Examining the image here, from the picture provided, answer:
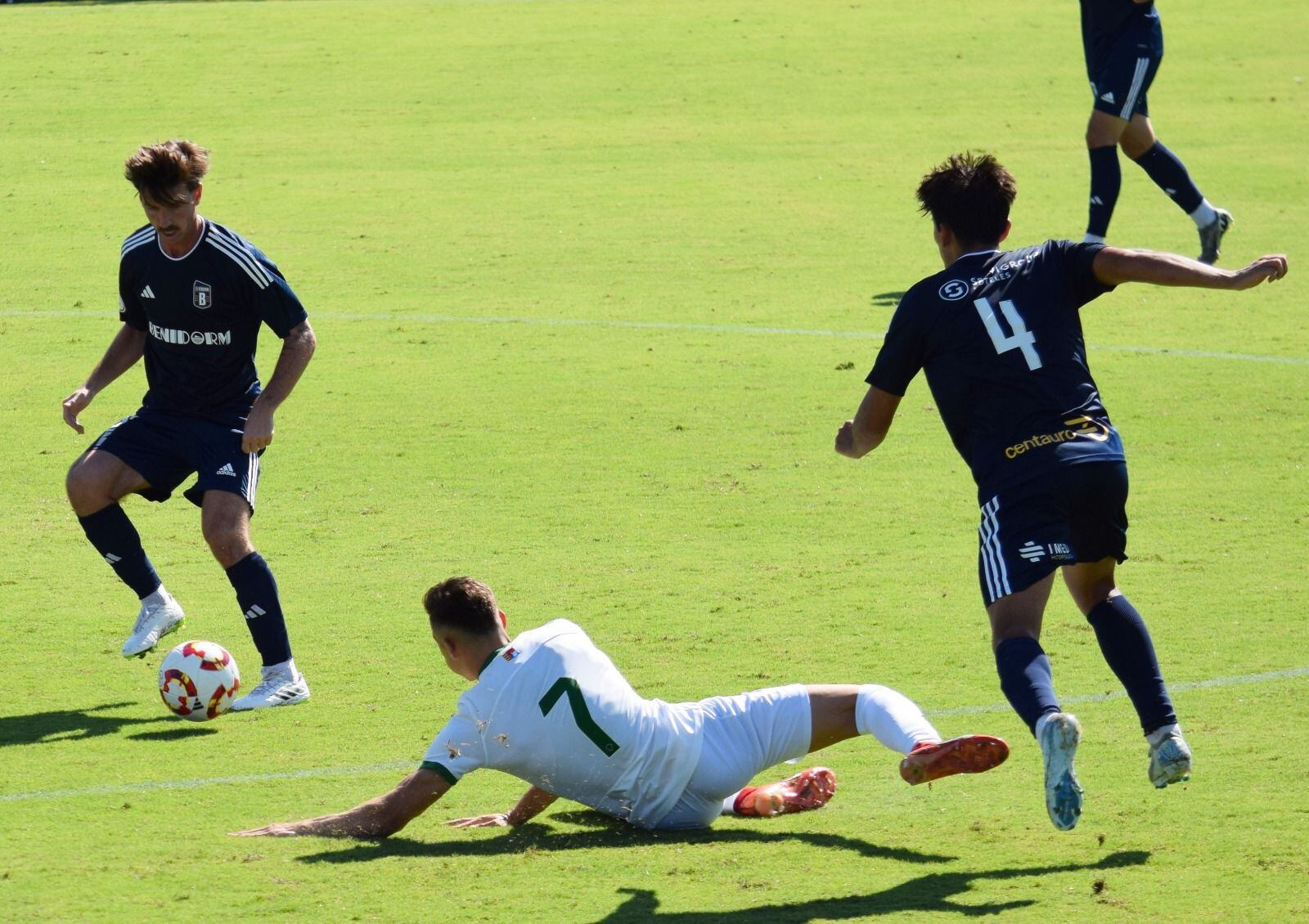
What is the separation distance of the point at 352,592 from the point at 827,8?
62.6 feet

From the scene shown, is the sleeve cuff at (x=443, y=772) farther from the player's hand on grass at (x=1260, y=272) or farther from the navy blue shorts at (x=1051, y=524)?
the player's hand on grass at (x=1260, y=272)

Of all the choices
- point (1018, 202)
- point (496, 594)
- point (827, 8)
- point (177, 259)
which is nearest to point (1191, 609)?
point (496, 594)

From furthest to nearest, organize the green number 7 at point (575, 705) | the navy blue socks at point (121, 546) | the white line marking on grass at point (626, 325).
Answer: the white line marking on grass at point (626, 325), the navy blue socks at point (121, 546), the green number 7 at point (575, 705)

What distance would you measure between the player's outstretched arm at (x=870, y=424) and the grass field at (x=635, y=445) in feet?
3.89

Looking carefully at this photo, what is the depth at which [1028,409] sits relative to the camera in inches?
223

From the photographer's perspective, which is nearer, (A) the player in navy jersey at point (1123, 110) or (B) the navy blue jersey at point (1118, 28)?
(A) the player in navy jersey at point (1123, 110)

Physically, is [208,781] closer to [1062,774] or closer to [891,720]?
[891,720]

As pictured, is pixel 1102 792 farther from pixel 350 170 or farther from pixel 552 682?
pixel 350 170

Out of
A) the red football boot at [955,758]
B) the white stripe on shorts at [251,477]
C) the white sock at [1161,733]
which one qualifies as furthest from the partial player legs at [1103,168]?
the red football boot at [955,758]

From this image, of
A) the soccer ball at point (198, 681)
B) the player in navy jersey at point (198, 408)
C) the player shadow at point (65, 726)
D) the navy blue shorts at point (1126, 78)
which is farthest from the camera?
the navy blue shorts at point (1126, 78)

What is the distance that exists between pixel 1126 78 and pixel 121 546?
28.4 feet

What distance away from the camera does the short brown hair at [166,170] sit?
276 inches

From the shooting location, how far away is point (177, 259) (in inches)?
292

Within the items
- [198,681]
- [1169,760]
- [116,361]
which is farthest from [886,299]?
[1169,760]
